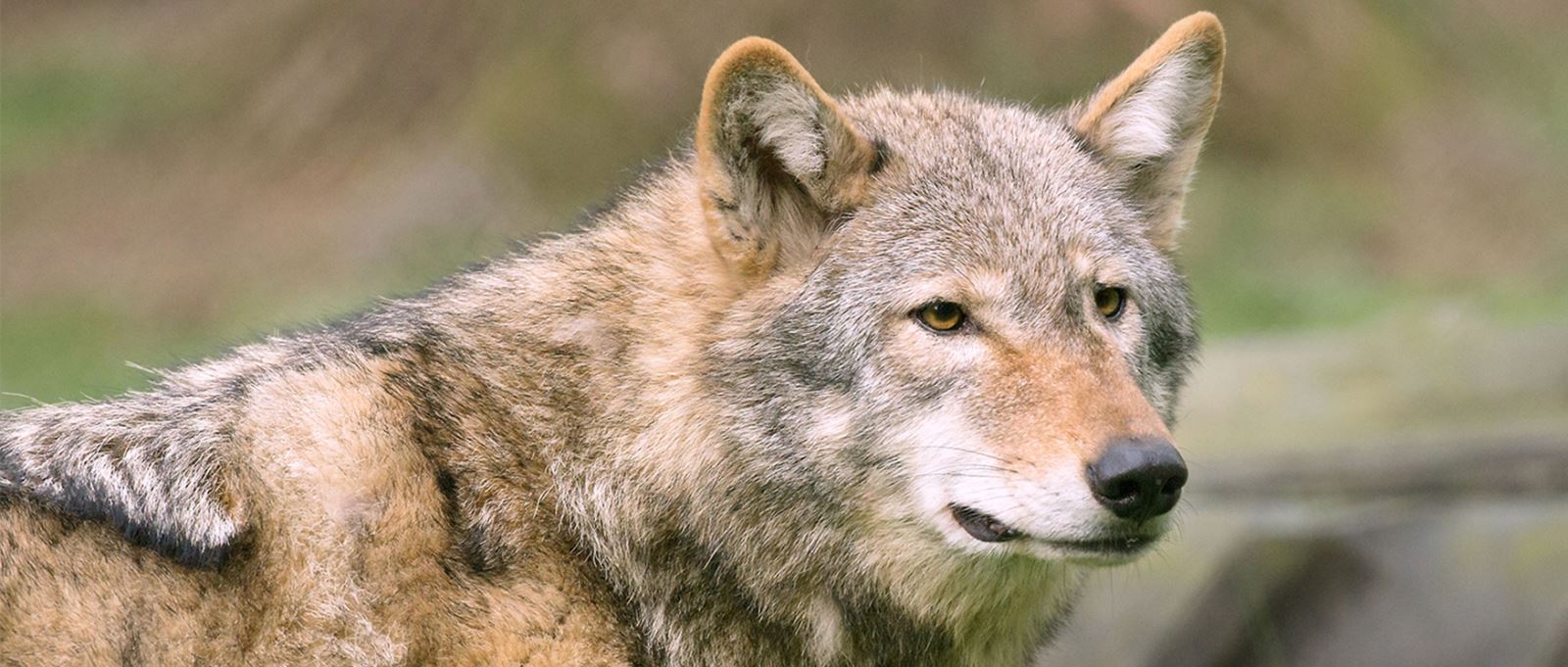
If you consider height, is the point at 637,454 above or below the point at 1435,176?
below

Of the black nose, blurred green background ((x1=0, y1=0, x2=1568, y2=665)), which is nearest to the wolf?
the black nose

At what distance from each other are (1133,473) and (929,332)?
775mm

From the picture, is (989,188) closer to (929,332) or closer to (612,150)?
(929,332)

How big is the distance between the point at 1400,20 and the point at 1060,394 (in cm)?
1468

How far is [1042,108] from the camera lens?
5707mm

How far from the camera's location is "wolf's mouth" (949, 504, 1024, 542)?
4375 mm

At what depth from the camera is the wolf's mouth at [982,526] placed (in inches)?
172

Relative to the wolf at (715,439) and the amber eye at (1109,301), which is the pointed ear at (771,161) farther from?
the amber eye at (1109,301)

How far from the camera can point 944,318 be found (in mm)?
4629

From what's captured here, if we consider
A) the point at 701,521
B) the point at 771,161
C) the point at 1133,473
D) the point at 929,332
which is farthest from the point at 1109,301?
the point at 701,521

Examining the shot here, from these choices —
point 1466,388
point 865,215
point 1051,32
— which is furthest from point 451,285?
point 1051,32

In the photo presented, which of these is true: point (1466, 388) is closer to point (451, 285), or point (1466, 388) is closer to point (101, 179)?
point (451, 285)

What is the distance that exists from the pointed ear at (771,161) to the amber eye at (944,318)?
1.36 ft

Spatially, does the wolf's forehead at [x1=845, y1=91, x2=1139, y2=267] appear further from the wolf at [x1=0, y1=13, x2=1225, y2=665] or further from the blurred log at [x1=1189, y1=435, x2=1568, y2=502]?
the blurred log at [x1=1189, y1=435, x2=1568, y2=502]
